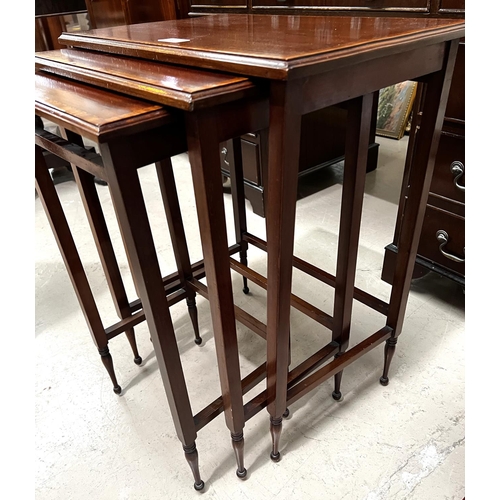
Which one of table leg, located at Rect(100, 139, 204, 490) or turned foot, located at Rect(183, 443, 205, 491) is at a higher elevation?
table leg, located at Rect(100, 139, 204, 490)

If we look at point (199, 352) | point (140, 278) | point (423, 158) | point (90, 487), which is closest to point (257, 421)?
point (199, 352)

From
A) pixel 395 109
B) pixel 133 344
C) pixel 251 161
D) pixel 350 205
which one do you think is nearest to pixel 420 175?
pixel 350 205

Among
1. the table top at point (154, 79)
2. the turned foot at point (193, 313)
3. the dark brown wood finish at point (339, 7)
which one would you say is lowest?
the turned foot at point (193, 313)

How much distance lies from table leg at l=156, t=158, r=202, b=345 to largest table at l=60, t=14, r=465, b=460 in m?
0.32

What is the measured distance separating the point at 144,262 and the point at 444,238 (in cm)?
96

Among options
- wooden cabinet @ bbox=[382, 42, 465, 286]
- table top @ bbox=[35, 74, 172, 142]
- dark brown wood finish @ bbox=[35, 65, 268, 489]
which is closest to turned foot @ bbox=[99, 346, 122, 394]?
dark brown wood finish @ bbox=[35, 65, 268, 489]

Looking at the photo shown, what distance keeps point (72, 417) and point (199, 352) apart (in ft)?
1.27

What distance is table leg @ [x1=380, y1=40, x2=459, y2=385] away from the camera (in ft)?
2.58

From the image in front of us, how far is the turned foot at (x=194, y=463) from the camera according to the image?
2.89 ft

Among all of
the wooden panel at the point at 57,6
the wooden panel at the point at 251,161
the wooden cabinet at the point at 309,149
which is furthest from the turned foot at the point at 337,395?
the wooden panel at the point at 57,6

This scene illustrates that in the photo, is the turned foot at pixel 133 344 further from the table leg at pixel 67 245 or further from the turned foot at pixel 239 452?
the turned foot at pixel 239 452

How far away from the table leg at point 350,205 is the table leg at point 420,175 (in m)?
0.12

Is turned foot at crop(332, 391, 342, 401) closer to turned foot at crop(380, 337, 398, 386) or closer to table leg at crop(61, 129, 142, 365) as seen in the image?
turned foot at crop(380, 337, 398, 386)

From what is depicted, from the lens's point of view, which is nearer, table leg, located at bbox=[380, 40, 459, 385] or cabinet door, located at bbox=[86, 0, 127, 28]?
table leg, located at bbox=[380, 40, 459, 385]
